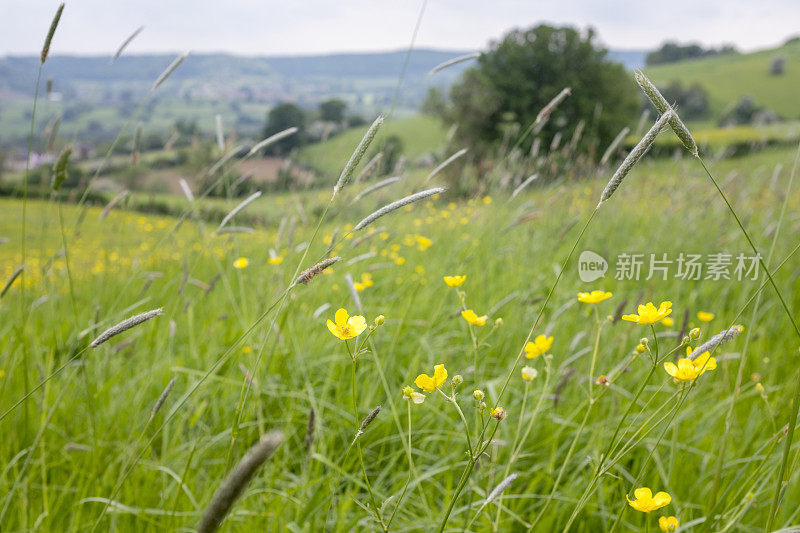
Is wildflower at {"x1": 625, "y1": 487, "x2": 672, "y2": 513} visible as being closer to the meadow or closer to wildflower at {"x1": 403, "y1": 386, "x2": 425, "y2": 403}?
the meadow

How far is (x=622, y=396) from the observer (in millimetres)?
1890

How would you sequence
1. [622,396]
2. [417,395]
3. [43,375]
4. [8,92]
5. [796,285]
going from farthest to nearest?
1. [8,92]
2. [796,285]
3. [622,396]
4. [43,375]
5. [417,395]

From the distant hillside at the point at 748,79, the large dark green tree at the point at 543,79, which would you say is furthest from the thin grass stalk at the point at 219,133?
the distant hillside at the point at 748,79

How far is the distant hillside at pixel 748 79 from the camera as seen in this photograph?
44562 mm

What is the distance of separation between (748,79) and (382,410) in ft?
215

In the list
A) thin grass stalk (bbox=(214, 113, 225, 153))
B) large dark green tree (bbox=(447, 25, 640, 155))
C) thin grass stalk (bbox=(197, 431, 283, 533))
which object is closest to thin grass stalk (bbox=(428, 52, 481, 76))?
thin grass stalk (bbox=(214, 113, 225, 153))

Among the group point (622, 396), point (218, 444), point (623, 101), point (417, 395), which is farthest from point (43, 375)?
point (623, 101)

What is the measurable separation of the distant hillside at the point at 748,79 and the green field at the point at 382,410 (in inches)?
1832

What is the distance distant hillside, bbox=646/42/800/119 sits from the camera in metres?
44.6

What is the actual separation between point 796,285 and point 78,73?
7052cm

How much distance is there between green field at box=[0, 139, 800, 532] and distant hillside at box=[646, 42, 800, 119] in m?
46.5

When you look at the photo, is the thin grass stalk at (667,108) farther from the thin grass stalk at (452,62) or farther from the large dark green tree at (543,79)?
the large dark green tree at (543,79)

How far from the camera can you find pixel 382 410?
1.66 metres

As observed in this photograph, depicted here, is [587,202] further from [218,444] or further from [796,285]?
[218,444]
